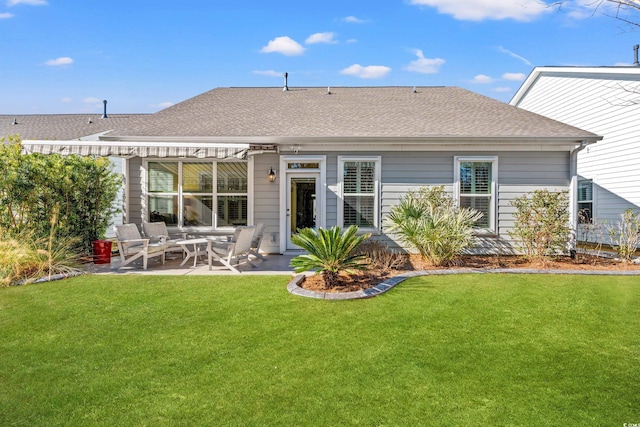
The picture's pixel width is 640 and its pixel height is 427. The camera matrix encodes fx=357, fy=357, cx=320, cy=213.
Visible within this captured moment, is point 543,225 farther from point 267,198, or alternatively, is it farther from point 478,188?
point 267,198

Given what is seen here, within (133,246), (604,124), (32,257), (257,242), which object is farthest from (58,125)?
(604,124)

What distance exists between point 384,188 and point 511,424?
7985mm

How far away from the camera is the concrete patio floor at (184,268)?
798cm

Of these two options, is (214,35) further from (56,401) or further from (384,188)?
(56,401)

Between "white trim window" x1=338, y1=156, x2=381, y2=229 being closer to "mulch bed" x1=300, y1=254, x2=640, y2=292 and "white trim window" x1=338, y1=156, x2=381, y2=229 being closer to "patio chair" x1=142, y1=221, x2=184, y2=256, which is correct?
"mulch bed" x1=300, y1=254, x2=640, y2=292

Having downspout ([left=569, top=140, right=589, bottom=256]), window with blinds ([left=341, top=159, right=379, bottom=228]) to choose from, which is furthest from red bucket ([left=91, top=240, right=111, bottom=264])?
downspout ([left=569, top=140, right=589, bottom=256])

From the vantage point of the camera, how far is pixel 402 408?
291cm

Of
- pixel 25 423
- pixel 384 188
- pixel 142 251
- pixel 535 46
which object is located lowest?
pixel 25 423

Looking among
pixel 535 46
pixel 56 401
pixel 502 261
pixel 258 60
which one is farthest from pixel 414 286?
pixel 258 60

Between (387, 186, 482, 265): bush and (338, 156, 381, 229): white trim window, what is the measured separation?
67 centimetres

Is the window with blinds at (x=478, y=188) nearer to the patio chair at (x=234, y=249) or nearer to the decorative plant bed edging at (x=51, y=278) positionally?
the patio chair at (x=234, y=249)

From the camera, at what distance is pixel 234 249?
8008mm

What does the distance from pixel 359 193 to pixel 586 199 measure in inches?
411

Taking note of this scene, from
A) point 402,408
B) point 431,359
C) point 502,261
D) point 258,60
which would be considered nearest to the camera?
point 402,408
